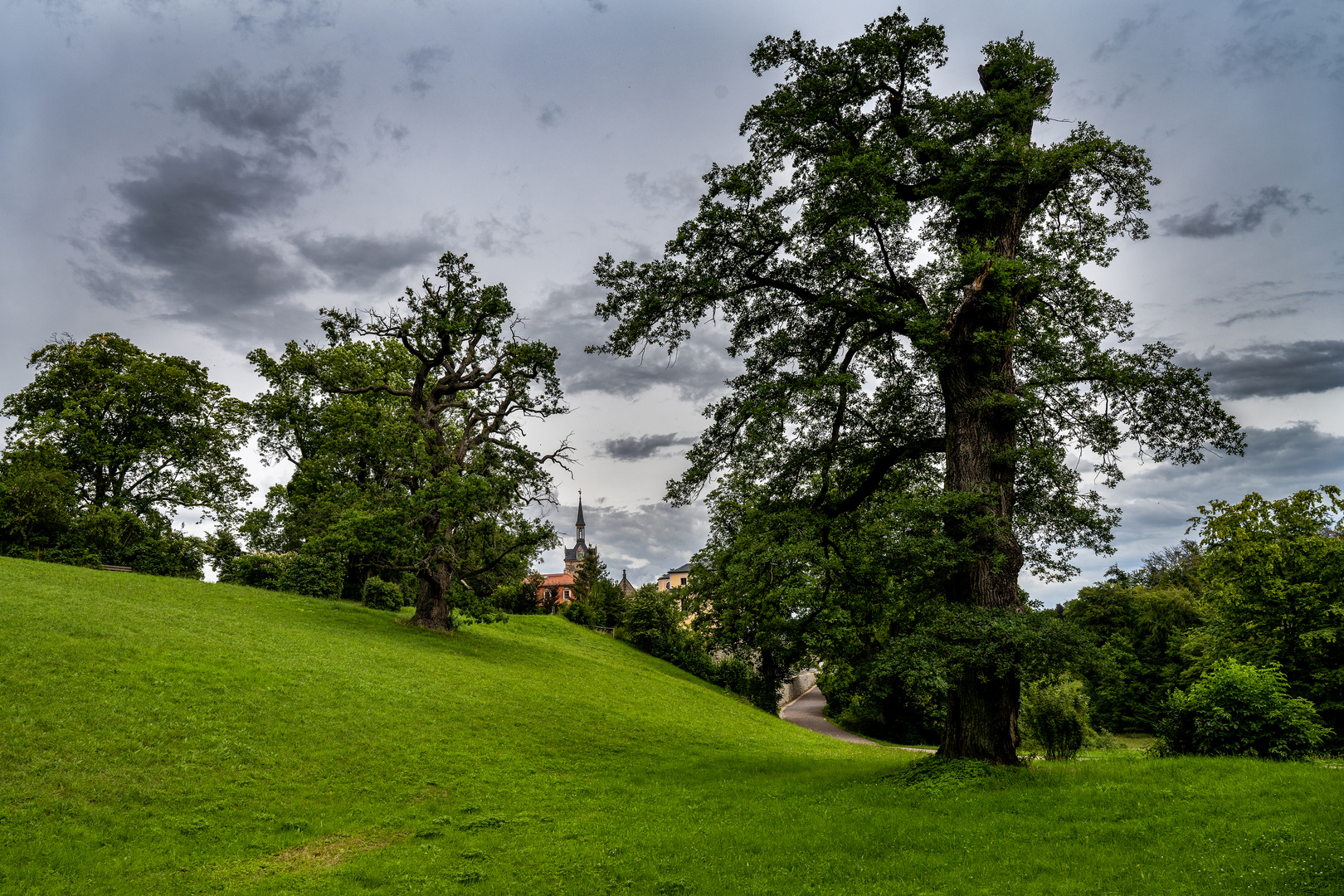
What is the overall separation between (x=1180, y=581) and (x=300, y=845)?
7628 cm

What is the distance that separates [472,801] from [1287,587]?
91.8ft

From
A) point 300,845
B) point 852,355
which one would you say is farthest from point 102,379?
point 852,355

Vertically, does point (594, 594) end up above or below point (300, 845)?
above

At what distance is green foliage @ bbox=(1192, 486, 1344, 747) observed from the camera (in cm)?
2241

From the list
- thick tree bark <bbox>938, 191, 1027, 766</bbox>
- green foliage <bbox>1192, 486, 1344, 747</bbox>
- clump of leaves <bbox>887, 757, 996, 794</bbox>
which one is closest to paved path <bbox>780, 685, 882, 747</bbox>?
green foliage <bbox>1192, 486, 1344, 747</bbox>

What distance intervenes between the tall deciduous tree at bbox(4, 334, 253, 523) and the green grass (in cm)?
2176

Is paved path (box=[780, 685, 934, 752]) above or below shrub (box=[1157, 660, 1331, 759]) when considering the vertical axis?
below

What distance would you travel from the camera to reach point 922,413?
54.4 feet

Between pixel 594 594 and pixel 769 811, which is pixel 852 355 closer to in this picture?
pixel 769 811

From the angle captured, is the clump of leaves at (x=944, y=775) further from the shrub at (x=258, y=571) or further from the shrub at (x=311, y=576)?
the shrub at (x=258, y=571)

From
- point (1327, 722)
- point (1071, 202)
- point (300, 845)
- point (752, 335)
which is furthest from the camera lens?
point (1327, 722)

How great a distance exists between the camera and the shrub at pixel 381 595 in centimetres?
3512

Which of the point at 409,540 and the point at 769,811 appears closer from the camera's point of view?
the point at 769,811

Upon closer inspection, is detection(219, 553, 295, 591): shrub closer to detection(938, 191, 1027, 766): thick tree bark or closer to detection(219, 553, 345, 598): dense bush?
detection(219, 553, 345, 598): dense bush
